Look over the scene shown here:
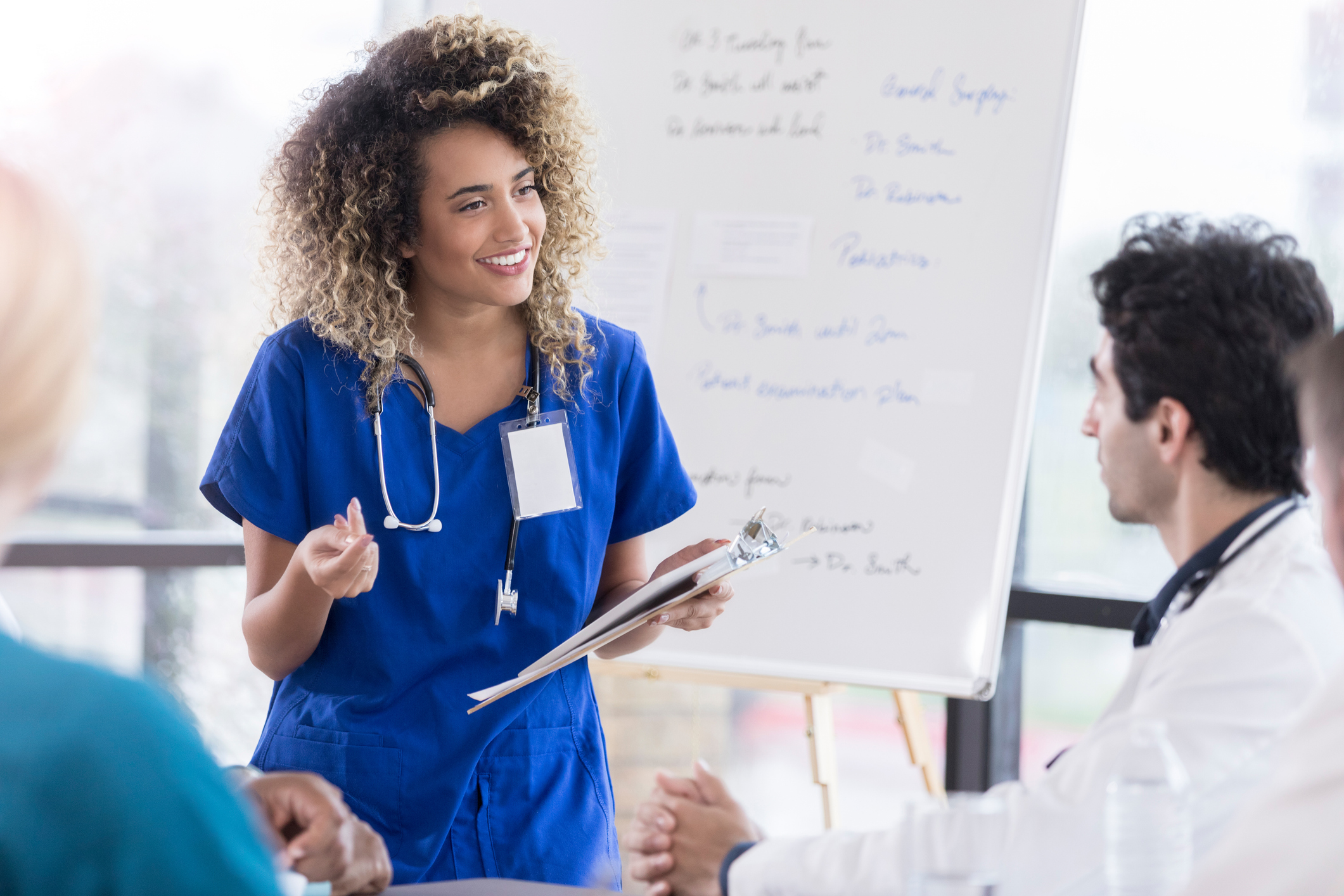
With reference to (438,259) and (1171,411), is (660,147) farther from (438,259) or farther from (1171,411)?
(1171,411)

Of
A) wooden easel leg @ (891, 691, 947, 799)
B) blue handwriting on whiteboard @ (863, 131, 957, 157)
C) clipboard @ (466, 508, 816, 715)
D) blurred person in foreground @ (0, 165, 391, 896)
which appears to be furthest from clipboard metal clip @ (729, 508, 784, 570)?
blue handwriting on whiteboard @ (863, 131, 957, 157)

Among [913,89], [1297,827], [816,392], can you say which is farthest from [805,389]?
[1297,827]

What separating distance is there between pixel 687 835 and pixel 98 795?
2.54 ft

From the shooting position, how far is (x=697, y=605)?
5.36ft

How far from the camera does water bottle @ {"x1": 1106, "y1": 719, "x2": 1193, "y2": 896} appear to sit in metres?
1.04

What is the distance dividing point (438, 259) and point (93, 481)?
7.01ft

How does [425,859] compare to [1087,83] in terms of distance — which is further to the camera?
[1087,83]

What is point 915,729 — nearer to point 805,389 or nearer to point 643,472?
point 805,389

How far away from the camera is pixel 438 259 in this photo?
1.70 m

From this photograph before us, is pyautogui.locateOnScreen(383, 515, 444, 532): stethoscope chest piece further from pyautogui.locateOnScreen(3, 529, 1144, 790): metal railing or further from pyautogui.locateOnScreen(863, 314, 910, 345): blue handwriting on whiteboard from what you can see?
pyautogui.locateOnScreen(3, 529, 1144, 790): metal railing

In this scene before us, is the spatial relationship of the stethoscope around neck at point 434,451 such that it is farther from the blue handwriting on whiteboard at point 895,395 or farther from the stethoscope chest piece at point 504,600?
the blue handwriting on whiteboard at point 895,395

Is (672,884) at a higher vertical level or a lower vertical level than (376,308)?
lower

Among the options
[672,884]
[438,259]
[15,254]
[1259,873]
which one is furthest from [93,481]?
[1259,873]

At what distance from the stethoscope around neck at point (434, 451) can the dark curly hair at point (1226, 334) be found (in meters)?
0.83
